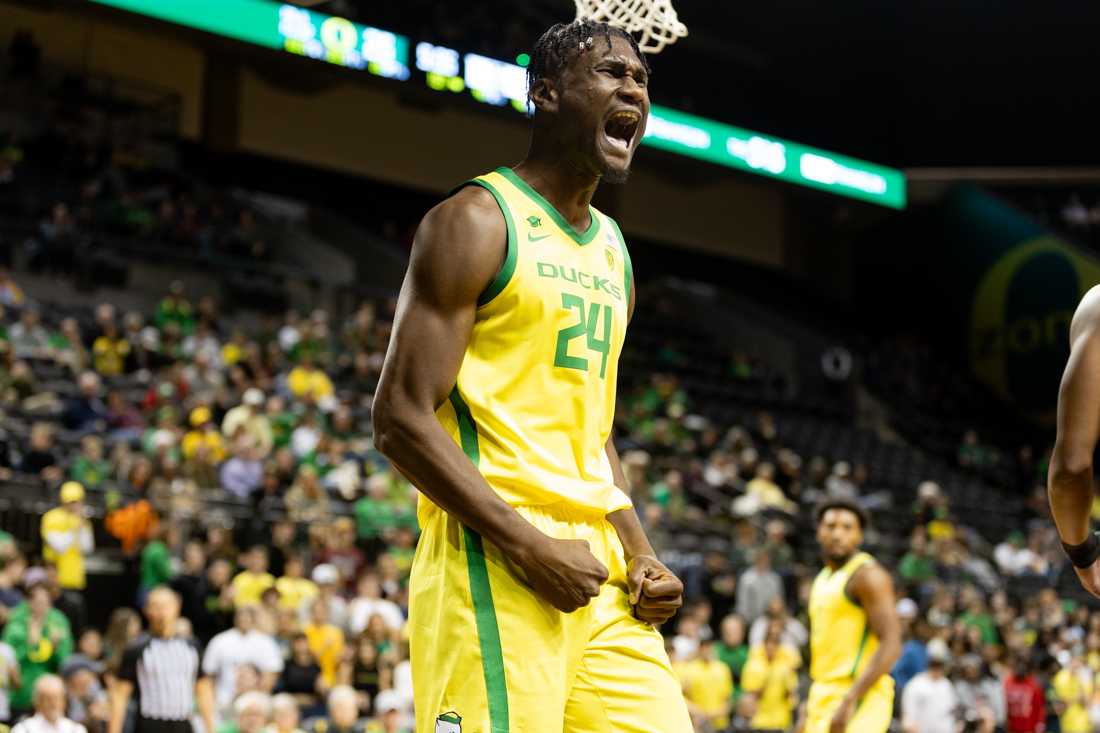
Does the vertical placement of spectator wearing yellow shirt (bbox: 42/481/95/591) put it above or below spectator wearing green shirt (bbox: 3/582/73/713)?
above

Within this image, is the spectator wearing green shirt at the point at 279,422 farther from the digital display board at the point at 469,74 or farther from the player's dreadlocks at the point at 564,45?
the player's dreadlocks at the point at 564,45

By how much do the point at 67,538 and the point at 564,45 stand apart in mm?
8811

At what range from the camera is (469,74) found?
61.2ft

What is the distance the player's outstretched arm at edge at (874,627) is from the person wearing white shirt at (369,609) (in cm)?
481

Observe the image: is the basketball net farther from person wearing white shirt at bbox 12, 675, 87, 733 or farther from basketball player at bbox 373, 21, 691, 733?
person wearing white shirt at bbox 12, 675, 87, 733

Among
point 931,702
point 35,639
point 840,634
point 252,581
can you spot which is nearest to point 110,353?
point 252,581

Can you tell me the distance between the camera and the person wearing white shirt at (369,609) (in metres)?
11.1

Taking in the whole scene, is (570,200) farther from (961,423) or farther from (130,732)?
(961,423)

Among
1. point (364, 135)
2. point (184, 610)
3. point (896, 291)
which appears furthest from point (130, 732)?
point (896, 291)

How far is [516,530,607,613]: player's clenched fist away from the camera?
117 inches

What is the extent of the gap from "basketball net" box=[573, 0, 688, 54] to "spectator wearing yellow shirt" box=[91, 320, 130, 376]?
37.1 feet

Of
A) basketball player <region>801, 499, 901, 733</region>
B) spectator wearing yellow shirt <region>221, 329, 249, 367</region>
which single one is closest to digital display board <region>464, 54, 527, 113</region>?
spectator wearing yellow shirt <region>221, 329, 249, 367</region>

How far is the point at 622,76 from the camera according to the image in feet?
10.6

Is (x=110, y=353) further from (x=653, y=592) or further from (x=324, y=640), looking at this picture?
(x=653, y=592)
